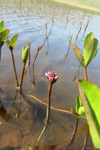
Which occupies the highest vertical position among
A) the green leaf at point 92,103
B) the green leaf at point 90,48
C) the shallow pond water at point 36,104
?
the green leaf at point 90,48

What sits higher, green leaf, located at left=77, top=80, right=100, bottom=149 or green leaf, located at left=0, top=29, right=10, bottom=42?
green leaf, located at left=0, top=29, right=10, bottom=42

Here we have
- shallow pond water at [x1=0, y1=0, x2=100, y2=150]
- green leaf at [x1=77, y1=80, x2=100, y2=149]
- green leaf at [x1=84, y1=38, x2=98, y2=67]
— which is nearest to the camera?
green leaf at [x1=77, y1=80, x2=100, y2=149]

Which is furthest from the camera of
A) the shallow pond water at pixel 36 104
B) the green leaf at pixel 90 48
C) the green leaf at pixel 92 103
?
the shallow pond water at pixel 36 104

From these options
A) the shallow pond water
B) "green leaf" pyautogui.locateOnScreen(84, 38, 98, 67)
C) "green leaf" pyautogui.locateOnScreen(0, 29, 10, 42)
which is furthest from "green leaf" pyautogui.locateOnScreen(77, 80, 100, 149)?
"green leaf" pyautogui.locateOnScreen(0, 29, 10, 42)

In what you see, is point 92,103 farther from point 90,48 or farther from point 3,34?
point 3,34

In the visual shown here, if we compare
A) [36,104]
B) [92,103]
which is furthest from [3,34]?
[92,103]

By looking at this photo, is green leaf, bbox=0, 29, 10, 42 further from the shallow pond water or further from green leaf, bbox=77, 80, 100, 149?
green leaf, bbox=77, 80, 100, 149

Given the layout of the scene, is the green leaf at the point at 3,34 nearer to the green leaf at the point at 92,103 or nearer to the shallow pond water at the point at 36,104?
the shallow pond water at the point at 36,104

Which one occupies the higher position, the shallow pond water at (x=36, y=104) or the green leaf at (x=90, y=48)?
the green leaf at (x=90, y=48)

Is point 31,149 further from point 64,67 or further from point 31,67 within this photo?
point 64,67

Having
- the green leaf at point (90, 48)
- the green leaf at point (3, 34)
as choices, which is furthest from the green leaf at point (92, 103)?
the green leaf at point (3, 34)
